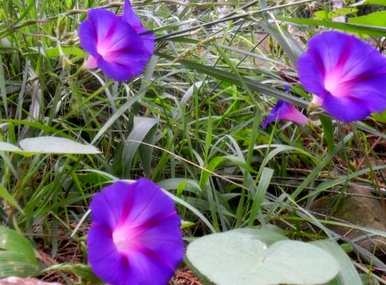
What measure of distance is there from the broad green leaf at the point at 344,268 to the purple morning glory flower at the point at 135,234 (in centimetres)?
22

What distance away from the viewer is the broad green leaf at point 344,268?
2.32 ft

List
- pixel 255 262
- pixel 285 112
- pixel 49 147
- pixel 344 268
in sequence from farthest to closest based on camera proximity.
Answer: pixel 285 112
pixel 344 268
pixel 49 147
pixel 255 262

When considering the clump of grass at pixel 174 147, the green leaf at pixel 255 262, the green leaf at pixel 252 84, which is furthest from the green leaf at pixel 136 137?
the green leaf at pixel 255 262

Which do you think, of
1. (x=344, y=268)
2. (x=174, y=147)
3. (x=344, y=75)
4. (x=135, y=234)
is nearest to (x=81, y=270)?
(x=135, y=234)

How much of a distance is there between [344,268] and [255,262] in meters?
0.24

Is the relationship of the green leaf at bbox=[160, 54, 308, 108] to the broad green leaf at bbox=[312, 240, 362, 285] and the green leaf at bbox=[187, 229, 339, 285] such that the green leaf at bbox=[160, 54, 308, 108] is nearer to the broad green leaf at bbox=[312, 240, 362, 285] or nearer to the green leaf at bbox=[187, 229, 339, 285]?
the broad green leaf at bbox=[312, 240, 362, 285]

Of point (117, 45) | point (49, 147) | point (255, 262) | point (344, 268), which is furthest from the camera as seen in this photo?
point (117, 45)

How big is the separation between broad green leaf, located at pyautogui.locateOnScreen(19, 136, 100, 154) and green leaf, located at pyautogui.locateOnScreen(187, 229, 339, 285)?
0.51 ft

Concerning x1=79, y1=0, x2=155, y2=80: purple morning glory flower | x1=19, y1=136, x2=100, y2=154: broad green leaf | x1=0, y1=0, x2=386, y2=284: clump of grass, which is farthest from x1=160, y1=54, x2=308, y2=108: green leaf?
x1=19, y1=136, x2=100, y2=154: broad green leaf

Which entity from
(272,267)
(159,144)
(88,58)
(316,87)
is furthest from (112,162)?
(272,267)

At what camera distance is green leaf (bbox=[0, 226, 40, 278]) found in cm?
59

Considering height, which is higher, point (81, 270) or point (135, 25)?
point (135, 25)

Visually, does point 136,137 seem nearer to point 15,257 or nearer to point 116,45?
point 116,45

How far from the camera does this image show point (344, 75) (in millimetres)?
805
